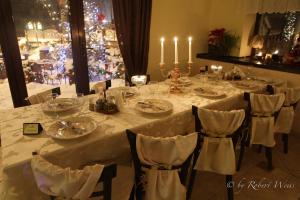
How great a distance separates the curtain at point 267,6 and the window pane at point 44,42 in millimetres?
2485

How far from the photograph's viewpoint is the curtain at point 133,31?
2994mm

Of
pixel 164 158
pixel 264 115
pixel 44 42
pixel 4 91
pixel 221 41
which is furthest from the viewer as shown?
pixel 221 41

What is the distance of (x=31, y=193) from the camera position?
1257 millimetres

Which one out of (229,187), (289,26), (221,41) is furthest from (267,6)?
(229,187)

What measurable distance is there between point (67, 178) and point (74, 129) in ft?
1.62

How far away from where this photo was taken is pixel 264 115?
214 centimetres

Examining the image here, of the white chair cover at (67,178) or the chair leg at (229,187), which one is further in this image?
the chair leg at (229,187)

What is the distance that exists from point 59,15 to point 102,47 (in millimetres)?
670

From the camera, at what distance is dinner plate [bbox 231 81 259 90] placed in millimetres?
2479

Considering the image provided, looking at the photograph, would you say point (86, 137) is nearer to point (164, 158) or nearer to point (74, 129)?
point (74, 129)

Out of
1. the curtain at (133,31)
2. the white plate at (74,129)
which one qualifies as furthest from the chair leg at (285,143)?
the white plate at (74,129)

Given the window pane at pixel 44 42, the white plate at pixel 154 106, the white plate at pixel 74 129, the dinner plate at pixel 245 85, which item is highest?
the window pane at pixel 44 42

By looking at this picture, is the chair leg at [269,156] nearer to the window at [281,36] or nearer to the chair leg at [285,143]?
the chair leg at [285,143]

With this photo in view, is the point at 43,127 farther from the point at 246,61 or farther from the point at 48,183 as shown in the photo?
the point at 246,61
